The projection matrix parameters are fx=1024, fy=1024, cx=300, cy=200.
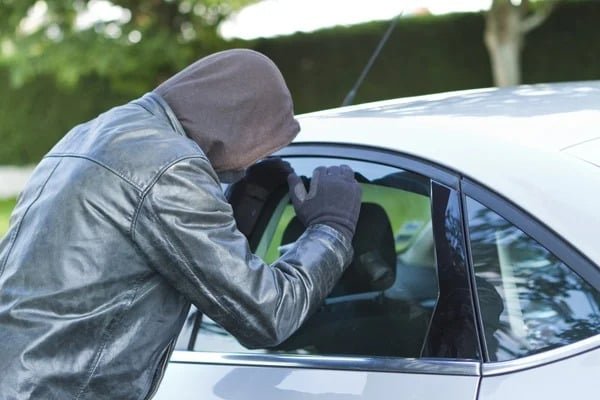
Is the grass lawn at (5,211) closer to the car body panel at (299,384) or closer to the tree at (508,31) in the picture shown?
the tree at (508,31)

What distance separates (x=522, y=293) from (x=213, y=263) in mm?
589

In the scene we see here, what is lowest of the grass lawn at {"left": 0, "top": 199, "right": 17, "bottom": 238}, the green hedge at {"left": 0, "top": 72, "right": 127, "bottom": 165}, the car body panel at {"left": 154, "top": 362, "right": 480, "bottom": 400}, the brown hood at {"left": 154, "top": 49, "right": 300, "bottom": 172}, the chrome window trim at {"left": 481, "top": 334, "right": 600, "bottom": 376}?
the grass lawn at {"left": 0, "top": 199, "right": 17, "bottom": 238}

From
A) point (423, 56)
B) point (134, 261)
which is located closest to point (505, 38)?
point (423, 56)

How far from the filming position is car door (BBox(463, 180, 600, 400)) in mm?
1732

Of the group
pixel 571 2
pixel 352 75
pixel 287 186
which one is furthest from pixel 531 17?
pixel 287 186

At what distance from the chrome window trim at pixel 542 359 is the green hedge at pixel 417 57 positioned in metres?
10.0

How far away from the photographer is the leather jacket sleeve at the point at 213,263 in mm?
1893

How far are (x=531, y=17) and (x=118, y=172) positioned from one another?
10036 millimetres

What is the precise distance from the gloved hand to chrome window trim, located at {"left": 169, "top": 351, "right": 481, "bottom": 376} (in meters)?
0.26

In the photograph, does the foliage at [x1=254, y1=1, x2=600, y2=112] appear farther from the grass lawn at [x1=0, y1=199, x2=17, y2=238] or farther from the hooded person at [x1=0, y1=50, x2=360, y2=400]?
the hooded person at [x1=0, y1=50, x2=360, y2=400]

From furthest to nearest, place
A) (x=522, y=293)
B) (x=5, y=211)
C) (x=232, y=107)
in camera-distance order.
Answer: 1. (x=5, y=211)
2. (x=232, y=107)
3. (x=522, y=293)

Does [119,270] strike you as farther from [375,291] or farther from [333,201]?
[375,291]

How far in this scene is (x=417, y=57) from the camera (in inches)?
492

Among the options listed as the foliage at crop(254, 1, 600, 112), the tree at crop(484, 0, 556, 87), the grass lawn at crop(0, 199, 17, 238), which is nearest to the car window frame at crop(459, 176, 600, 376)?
the tree at crop(484, 0, 556, 87)
